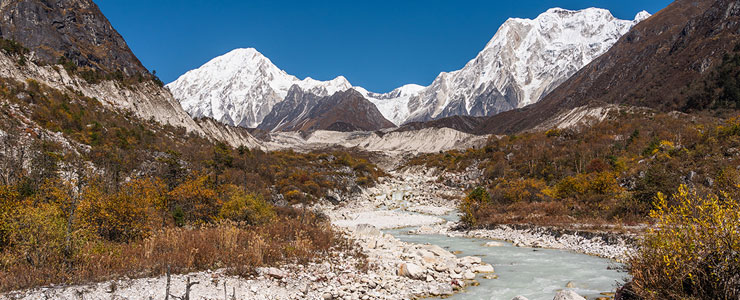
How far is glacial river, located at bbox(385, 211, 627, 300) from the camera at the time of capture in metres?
11.2

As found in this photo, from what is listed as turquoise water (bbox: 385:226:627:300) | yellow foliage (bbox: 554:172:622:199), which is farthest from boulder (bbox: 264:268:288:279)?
yellow foliage (bbox: 554:172:622:199)

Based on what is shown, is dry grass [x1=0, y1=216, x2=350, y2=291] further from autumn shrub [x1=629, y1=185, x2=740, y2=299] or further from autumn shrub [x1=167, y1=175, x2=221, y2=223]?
autumn shrub [x1=629, y1=185, x2=740, y2=299]

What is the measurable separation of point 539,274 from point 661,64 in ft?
448

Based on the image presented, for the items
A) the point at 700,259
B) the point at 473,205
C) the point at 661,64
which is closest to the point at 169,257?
the point at 700,259

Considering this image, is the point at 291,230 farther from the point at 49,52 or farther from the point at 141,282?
the point at 49,52

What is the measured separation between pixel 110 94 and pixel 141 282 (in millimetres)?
53462

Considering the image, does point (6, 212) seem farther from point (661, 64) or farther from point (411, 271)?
point (661, 64)

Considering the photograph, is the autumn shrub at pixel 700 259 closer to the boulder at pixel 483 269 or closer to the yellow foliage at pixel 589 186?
the boulder at pixel 483 269

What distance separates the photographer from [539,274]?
13656 mm

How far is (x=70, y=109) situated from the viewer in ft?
118

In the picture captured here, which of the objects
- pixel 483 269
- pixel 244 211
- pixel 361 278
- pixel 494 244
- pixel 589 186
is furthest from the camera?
pixel 589 186

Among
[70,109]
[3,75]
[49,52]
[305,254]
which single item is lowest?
[305,254]

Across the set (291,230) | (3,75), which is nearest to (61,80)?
(3,75)

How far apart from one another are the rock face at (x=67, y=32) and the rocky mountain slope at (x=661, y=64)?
115 metres
